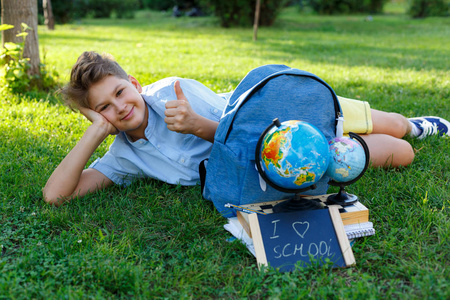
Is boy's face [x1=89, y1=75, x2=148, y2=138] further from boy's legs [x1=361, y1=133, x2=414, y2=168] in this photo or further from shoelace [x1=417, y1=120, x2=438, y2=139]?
shoelace [x1=417, y1=120, x2=438, y2=139]

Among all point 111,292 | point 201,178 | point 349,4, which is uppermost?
point 349,4

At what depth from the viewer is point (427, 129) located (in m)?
3.43

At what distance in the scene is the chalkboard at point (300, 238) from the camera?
1.97 metres

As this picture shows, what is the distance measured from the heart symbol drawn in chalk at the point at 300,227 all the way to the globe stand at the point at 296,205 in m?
0.08

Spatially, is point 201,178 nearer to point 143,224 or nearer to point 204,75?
point 143,224

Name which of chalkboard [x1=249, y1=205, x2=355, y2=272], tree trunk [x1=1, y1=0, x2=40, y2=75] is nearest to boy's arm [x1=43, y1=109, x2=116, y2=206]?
chalkboard [x1=249, y1=205, x2=355, y2=272]

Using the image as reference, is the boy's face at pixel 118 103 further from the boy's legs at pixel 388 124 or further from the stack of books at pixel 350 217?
the boy's legs at pixel 388 124

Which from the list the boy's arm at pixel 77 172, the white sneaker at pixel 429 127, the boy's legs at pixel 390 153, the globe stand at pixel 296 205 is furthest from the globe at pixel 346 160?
the white sneaker at pixel 429 127

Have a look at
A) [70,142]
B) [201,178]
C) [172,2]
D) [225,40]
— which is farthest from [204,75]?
[172,2]

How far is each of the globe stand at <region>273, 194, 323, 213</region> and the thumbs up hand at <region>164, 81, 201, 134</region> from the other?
0.69m

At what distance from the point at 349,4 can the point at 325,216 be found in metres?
22.6

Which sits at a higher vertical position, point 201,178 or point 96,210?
point 201,178

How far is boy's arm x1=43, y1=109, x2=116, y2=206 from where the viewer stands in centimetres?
256

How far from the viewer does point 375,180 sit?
2754 millimetres
